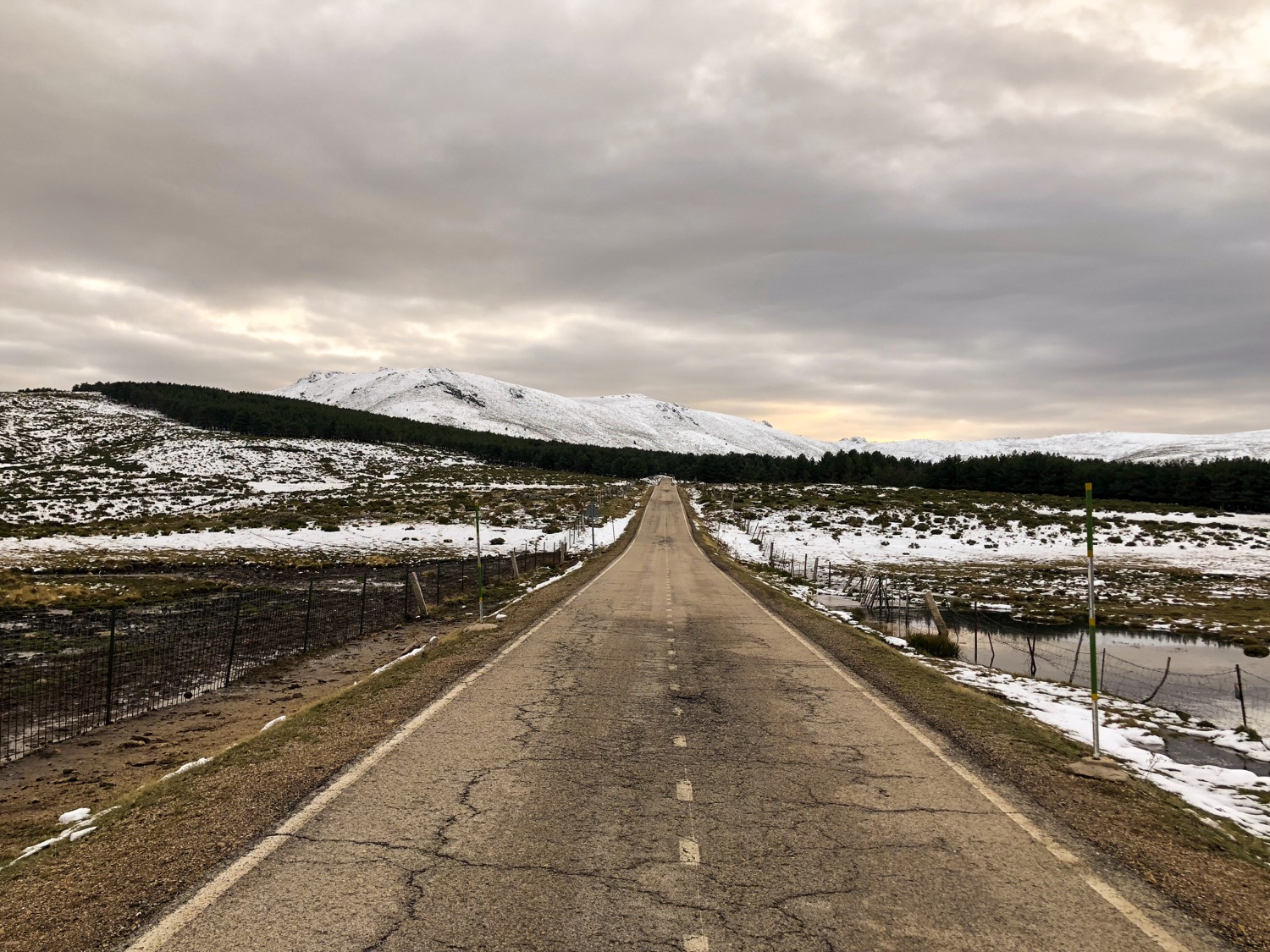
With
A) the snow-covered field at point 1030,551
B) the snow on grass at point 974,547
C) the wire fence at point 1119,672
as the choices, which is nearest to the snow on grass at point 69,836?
the wire fence at point 1119,672

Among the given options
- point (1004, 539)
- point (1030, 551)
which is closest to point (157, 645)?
point (1030, 551)

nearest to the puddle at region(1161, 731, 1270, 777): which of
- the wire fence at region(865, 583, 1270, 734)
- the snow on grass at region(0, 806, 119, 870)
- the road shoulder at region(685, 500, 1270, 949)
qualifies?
the wire fence at region(865, 583, 1270, 734)

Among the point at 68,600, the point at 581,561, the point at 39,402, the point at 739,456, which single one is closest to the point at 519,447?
the point at 739,456

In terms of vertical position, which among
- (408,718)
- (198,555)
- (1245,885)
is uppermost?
(1245,885)

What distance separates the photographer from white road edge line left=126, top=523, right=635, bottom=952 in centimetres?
419

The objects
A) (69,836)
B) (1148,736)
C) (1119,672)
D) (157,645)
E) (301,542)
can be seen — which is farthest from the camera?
(301,542)

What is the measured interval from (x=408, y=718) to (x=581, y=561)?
26.6 meters

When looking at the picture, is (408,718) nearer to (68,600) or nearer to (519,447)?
(68,600)

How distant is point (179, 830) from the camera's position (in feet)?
18.7

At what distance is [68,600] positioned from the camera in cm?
2145

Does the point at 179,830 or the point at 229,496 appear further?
the point at 229,496

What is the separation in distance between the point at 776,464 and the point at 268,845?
522 ft

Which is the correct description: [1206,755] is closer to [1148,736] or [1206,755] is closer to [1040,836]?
[1148,736]

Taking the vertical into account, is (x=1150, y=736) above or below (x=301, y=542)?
above
